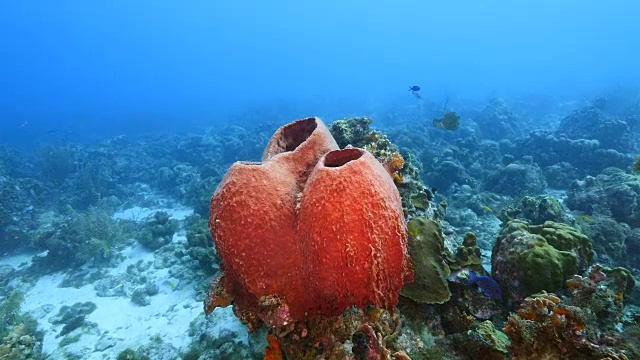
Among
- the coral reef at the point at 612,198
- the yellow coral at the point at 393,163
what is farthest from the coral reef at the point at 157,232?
the coral reef at the point at 612,198

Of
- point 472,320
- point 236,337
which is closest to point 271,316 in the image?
point 472,320

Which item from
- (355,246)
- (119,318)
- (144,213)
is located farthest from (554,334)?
(144,213)

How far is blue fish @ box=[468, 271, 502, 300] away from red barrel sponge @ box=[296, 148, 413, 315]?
1314mm

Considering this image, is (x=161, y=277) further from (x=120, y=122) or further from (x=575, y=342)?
(x=120, y=122)

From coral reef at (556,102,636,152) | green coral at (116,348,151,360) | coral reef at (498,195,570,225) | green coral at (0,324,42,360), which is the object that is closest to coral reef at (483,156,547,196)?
coral reef at (498,195,570,225)

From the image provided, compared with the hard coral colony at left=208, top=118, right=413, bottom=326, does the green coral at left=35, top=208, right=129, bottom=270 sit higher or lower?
lower

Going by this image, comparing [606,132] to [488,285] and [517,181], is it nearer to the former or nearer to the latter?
[517,181]

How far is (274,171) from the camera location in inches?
96.8

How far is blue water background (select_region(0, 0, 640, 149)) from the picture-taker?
9388 centimetres

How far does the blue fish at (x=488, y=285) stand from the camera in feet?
10.1

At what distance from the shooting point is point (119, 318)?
6.49m

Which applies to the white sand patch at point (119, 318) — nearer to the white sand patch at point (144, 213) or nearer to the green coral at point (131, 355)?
the green coral at point (131, 355)

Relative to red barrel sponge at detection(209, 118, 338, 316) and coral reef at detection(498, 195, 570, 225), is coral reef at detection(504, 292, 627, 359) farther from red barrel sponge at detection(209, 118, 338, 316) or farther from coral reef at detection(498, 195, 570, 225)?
coral reef at detection(498, 195, 570, 225)

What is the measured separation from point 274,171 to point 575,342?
2.35 meters
